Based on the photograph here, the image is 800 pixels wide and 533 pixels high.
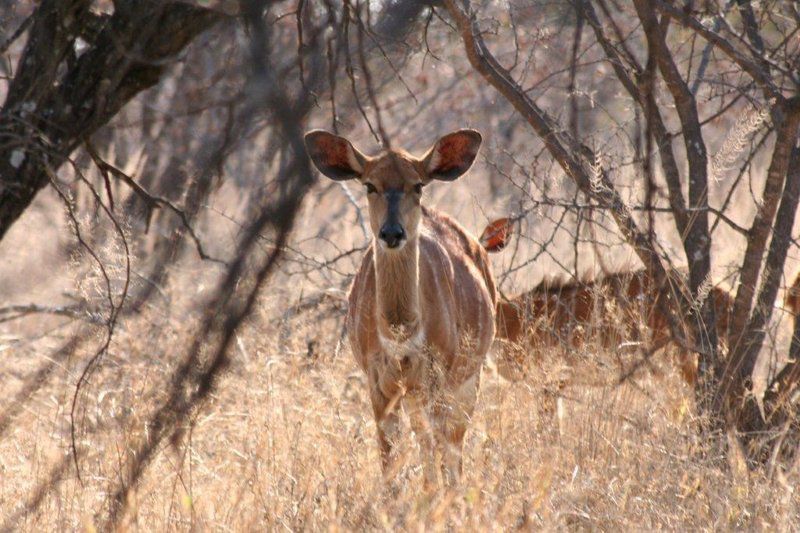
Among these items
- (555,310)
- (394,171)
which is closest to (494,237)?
(555,310)

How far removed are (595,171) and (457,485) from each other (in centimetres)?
127

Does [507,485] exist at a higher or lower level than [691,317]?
lower

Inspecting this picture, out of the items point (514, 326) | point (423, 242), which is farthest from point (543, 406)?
point (514, 326)

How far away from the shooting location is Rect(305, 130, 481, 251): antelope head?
5.62m

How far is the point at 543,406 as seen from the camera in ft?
16.4

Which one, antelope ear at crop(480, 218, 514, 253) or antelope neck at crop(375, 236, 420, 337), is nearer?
antelope neck at crop(375, 236, 420, 337)

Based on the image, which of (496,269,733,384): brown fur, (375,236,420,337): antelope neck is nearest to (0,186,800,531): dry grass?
(496,269,733,384): brown fur

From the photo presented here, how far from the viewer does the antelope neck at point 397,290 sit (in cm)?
562

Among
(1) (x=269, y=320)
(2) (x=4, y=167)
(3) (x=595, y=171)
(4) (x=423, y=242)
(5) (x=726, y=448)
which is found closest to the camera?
(2) (x=4, y=167)

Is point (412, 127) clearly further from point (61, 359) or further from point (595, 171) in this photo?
point (595, 171)

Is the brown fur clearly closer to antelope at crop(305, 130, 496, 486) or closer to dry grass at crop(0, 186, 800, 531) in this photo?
dry grass at crop(0, 186, 800, 531)

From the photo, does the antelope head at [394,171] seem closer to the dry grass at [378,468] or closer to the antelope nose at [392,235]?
the antelope nose at [392,235]

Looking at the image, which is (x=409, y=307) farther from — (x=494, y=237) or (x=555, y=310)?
(x=494, y=237)

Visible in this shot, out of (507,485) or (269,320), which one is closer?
(507,485)
